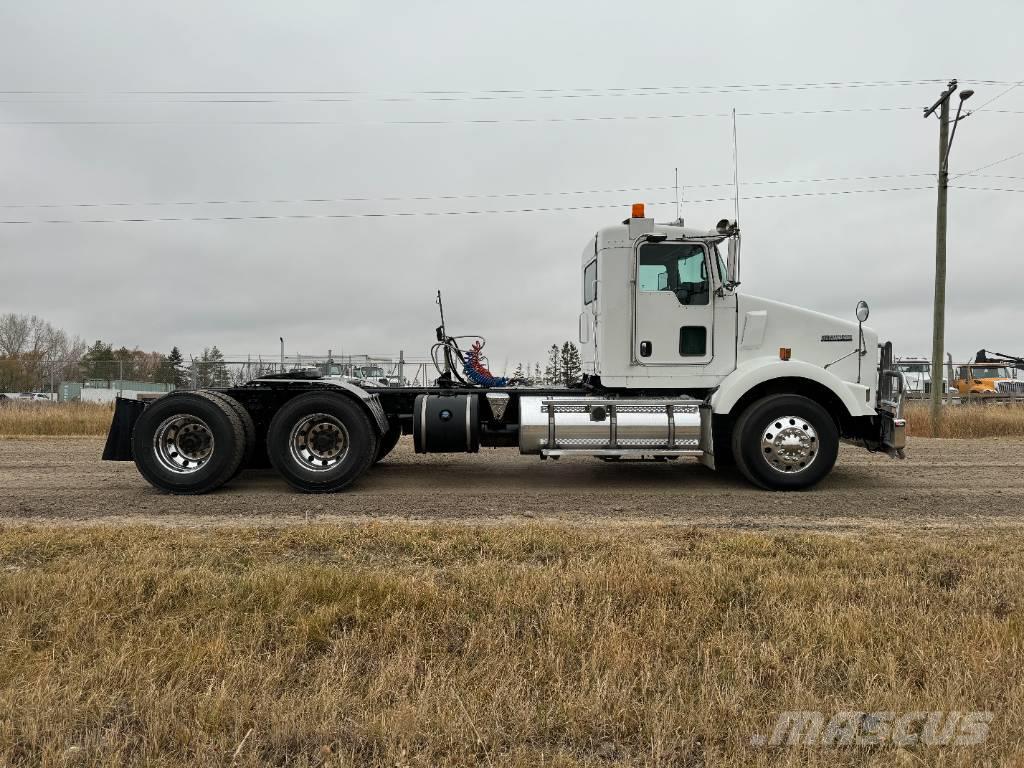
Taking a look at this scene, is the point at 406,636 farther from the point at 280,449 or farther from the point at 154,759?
the point at 280,449

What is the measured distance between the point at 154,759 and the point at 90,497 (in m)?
5.94

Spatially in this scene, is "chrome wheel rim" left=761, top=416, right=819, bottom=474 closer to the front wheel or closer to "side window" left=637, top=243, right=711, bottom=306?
the front wheel

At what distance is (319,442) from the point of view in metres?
7.66

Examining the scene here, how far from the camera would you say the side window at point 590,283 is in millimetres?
8359

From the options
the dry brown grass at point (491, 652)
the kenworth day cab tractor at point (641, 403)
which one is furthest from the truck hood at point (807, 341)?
the dry brown grass at point (491, 652)

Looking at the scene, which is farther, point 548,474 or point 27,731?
point 548,474

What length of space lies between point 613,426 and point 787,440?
1954mm

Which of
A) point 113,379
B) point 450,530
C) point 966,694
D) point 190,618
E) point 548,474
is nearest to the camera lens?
point 966,694

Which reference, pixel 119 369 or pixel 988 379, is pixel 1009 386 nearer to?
pixel 988 379

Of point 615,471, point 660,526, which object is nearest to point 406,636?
point 660,526

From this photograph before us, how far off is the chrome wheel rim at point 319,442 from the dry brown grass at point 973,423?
1210cm

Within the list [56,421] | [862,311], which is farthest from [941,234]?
[56,421]

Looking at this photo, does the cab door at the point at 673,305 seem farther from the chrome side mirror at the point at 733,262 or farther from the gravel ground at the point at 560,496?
the gravel ground at the point at 560,496

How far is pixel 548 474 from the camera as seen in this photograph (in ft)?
29.5
